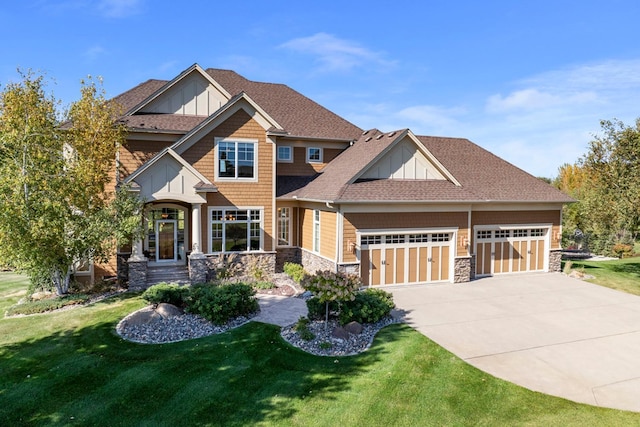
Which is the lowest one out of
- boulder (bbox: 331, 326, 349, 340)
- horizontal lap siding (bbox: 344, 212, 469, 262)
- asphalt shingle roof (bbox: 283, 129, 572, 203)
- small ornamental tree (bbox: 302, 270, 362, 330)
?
boulder (bbox: 331, 326, 349, 340)

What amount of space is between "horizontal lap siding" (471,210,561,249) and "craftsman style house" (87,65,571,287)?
0.17 ft

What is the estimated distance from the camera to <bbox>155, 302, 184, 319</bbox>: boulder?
37.8 feet

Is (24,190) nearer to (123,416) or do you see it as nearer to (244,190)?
(244,190)

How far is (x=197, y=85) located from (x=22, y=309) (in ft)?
36.7

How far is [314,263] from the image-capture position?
17.5 m

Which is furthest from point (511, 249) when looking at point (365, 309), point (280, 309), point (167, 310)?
point (167, 310)

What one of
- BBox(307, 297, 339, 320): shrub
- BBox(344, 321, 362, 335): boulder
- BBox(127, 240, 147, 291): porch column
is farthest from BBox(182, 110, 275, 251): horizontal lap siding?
BBox(344, 321, 362, 335): boulder

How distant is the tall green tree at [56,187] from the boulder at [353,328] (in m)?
8.23

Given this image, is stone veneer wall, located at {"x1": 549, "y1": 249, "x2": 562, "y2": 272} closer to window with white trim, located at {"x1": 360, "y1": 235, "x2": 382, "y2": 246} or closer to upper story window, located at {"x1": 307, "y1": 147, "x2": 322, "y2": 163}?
window with white trim, located at {"x1": 360, "y1": 235, "x2": 382, "y2": 246}

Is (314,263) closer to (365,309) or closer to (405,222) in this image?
(405,222)

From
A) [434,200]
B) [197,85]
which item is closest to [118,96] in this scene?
[197,85]

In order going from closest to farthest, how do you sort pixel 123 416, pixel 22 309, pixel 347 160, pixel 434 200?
pixel 123 416 → pixel 22 309 → pixel 434 200 → pixel 347 160

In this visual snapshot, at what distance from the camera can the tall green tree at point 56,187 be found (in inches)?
496

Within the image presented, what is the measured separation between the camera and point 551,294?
15.3 meters
